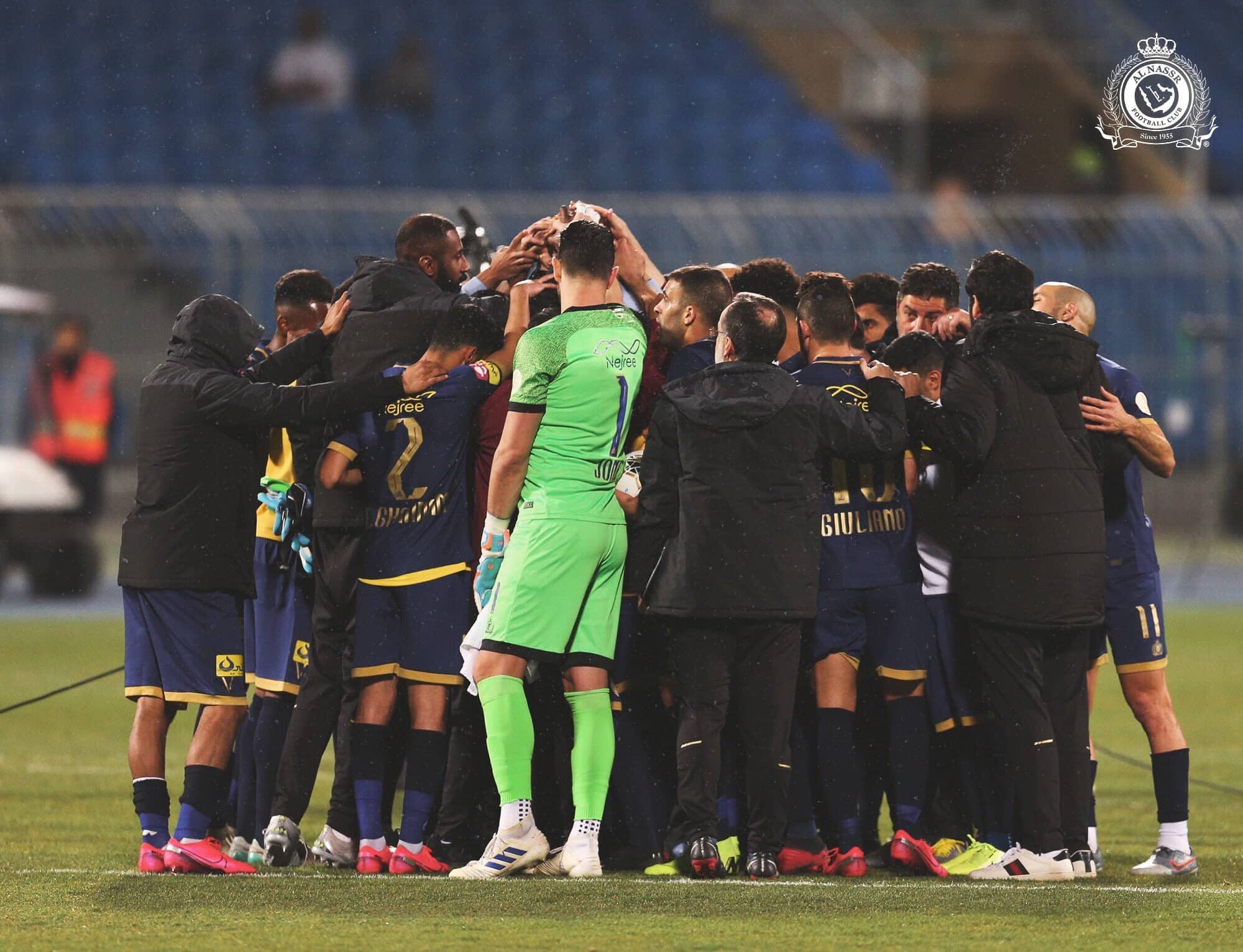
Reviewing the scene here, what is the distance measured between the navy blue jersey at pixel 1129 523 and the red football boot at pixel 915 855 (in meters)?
1.22

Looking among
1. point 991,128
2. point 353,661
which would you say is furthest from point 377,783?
point 991,128

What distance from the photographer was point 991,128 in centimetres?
2491

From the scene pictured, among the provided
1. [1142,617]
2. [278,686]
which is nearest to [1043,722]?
[1142,617]

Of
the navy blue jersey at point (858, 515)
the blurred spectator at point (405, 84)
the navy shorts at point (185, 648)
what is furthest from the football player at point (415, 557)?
the blurred spectator at point (405, 84)

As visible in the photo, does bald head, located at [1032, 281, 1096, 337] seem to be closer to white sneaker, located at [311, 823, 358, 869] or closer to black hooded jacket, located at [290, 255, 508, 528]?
black hooded jacket, located at [290, 255, 508, 528]

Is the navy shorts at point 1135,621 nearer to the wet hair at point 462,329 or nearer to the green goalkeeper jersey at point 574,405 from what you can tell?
the green goalkeeper jersey at point 574,405

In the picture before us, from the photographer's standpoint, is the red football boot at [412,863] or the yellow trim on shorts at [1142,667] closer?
the red football boot at [412,863]

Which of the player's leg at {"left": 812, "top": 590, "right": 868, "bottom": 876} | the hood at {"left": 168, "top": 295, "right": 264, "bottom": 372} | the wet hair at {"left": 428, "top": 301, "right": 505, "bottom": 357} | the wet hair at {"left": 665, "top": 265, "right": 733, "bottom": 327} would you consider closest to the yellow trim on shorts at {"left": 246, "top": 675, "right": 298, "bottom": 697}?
the hood at {"left": 168, "top": 295, "right": 264, "bottom": 372}

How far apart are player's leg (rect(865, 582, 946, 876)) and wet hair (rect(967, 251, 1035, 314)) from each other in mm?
1017

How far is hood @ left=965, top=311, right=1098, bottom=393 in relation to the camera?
20.5 ft

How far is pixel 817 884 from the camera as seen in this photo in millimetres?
5980

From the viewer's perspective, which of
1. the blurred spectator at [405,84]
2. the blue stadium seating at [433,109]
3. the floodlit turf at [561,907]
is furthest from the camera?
the blurred spectator at [405,84]

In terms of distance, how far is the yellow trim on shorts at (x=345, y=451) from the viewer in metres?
6.40

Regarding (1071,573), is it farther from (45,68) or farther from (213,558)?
(45,68)
